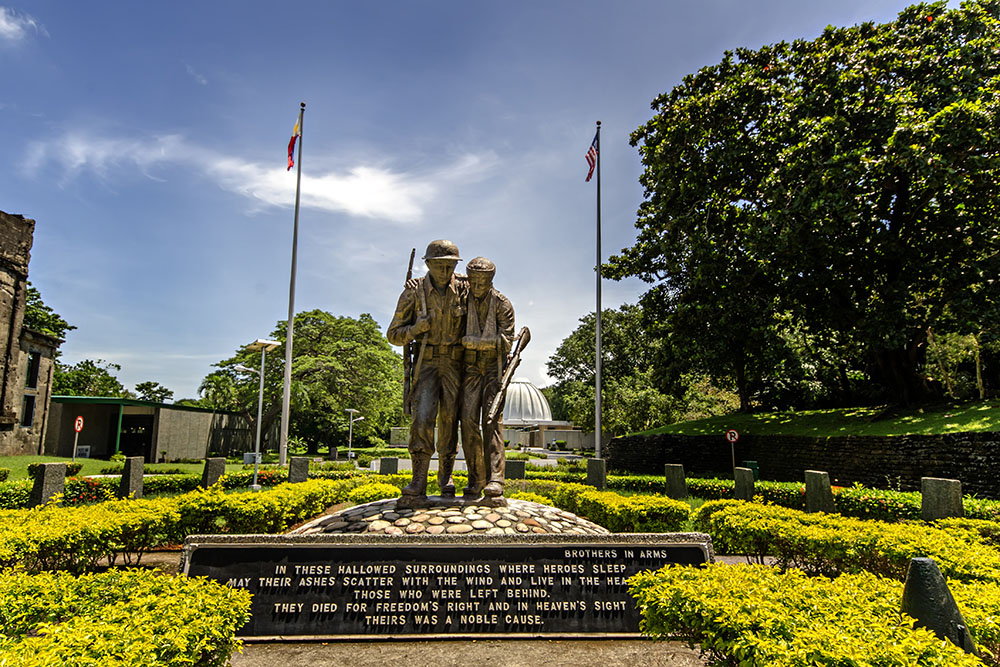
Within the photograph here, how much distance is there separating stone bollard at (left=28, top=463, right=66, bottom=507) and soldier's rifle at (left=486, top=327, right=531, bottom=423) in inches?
357

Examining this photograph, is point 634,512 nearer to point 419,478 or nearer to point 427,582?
point 419,478

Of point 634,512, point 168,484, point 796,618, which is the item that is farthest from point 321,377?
point 796,618

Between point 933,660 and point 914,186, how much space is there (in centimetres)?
1783

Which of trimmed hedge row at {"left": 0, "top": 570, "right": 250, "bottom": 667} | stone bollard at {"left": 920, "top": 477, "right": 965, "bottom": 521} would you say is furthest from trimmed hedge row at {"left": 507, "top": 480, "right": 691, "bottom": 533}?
trimmed hedge row at {"left": 0, "top": 570, "right": 250, "bottom": 667}

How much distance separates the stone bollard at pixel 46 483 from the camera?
1102cm

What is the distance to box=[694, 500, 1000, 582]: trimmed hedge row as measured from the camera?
5.80m

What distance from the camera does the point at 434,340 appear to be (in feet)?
23.8

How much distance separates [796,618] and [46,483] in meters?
12.7

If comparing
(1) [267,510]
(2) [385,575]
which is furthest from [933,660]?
(1) [267,510]

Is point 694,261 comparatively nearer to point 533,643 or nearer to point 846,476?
point 846,476

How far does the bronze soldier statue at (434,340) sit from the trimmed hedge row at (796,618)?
3165 millimetres

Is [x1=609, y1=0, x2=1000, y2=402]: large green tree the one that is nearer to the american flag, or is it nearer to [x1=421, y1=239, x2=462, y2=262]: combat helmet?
the american flag

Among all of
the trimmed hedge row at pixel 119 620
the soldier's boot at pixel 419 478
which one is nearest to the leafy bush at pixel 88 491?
the soldier's boot at pixel 419 478

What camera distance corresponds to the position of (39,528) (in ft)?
22.0
